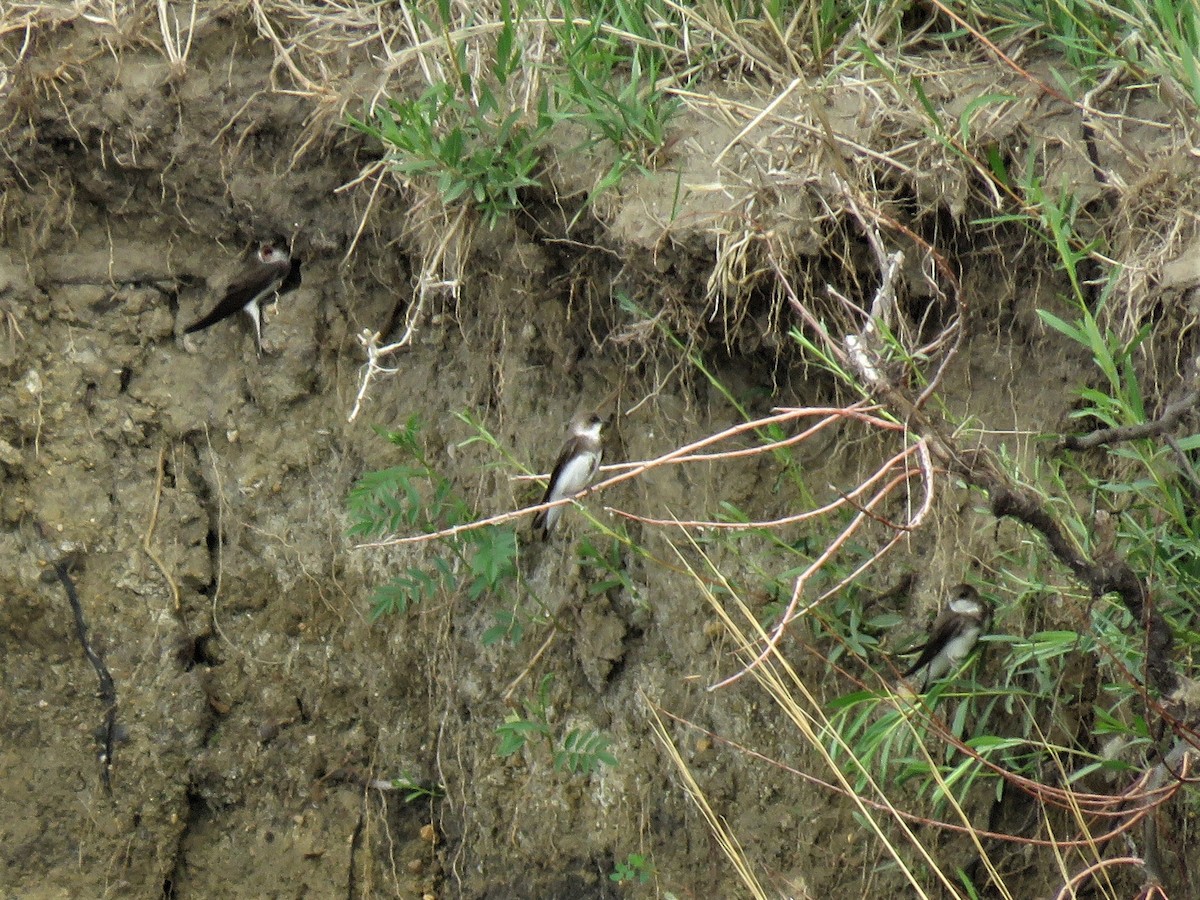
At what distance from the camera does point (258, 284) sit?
4.31 metres

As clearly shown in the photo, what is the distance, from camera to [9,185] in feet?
14.2

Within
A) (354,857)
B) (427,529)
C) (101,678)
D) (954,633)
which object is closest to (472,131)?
(427,529)

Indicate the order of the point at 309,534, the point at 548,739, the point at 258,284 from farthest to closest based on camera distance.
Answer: the point at 309,534
the point at 258,284
the point at 548,739

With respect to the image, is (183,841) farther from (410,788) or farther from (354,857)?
(410,788)

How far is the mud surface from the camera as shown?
3.95 metres

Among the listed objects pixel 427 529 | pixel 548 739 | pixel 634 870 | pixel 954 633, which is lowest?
pixel 634 870

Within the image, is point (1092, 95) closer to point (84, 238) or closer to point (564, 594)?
point (564, 594)

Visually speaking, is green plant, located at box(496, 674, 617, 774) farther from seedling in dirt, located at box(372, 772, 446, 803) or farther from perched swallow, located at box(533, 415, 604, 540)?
perched swallow, located at box(533, 415, 604, 540)

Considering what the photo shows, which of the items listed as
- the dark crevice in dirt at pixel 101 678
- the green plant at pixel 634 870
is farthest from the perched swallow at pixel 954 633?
the dark crevice in dirt at pixel 101 678

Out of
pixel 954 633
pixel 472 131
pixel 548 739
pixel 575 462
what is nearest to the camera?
pixel 954 633

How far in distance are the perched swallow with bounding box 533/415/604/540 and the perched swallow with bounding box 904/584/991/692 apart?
0.90m

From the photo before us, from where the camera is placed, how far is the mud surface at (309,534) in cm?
395

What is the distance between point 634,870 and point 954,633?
1.26 m

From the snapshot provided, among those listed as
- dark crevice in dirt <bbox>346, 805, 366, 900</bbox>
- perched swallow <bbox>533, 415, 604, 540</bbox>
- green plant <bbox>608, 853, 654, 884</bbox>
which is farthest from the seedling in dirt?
perched swallow <bbox>533, 415, 604, 540</bbox>
